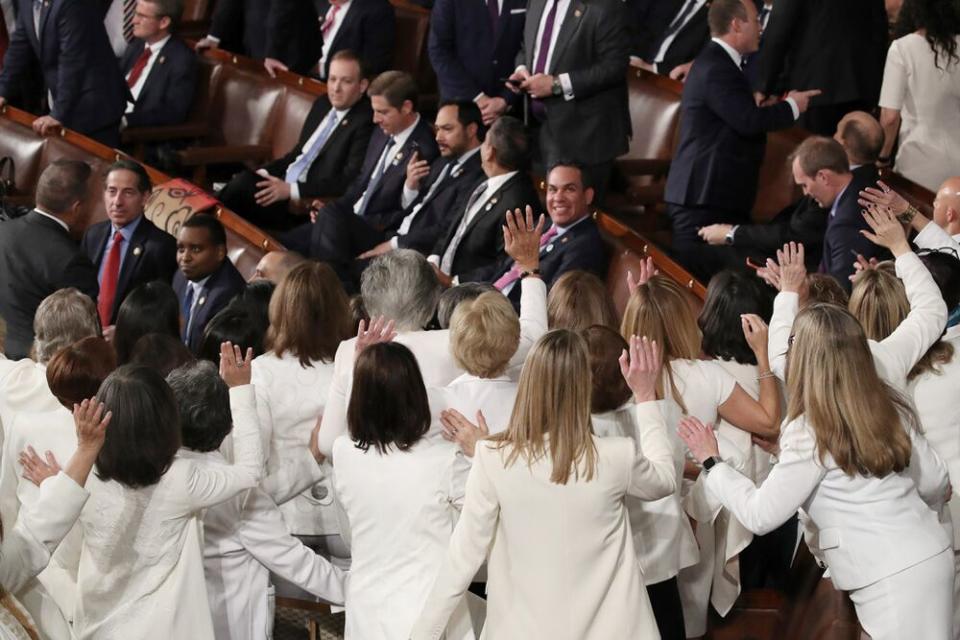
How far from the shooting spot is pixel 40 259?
5.96m

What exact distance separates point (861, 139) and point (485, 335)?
2.28 metres

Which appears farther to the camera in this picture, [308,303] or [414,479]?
[308,303]

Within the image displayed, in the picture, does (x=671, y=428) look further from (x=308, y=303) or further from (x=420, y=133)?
(x=420, y=133)

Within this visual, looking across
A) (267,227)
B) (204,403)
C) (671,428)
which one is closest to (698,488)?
(671,428)

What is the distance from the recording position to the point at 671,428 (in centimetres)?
418

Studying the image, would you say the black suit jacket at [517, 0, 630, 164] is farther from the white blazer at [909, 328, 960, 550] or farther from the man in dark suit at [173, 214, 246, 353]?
the white blazer at [909, 328, 960, 550]


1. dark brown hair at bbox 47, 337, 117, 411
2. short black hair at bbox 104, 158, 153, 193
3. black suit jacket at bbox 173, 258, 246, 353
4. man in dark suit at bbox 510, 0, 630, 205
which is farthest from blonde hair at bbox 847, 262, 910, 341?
short black hair at bbox 104, 158, 153, 193

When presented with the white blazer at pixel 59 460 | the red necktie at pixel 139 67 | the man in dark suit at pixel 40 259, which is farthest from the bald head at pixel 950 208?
the red necktie at pixel 139 67

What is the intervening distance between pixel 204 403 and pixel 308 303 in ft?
2.29

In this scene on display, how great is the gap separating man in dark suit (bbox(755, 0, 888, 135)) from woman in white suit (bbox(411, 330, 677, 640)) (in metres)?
3.55

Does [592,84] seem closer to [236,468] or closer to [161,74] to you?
[161,74]

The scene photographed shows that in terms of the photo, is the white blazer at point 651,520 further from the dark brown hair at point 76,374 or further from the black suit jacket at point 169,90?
the black suit jacket at point 169,90

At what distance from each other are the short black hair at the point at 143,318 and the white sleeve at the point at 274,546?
939mm

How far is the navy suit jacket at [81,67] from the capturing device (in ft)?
26.1
